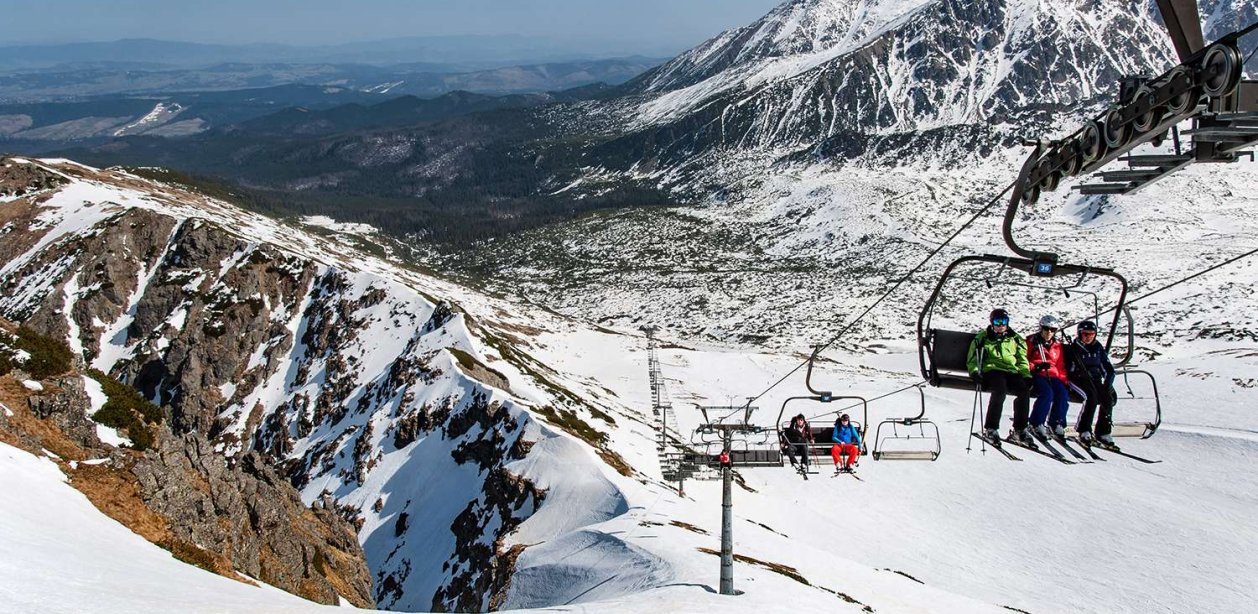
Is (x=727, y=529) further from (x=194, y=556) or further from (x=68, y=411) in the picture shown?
(x=68, y=411)

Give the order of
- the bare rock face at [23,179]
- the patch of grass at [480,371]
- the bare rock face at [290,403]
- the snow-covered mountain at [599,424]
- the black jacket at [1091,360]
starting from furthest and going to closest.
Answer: the bare rock face at [23,179], the patch of grass at [480,371], the snow-covered mountain at [599,424], the bare rock face at [290,403], the black jacket at [1091,360]

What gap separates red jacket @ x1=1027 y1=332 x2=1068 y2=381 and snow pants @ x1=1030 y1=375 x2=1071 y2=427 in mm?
158

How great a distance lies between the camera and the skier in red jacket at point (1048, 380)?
18.6 metres

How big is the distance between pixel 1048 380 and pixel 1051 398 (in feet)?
1.54

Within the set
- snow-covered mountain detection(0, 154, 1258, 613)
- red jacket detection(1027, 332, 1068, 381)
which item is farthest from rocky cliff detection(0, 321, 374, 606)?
red jacket detection(1027, 332, 1068, 381)

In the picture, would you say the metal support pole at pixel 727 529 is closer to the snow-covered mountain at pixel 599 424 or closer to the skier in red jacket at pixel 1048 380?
the snow-covered mountain at pixel 599 424

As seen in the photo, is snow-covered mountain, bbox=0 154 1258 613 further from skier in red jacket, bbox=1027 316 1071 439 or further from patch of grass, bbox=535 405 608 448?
skier in red jacket, bbox=1027 316 1071 439

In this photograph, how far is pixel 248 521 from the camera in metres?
29.9

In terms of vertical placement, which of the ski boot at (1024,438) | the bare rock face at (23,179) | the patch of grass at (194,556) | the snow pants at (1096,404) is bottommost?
the patch of grass at (194,556)

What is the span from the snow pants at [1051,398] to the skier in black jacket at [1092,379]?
444 millimetres

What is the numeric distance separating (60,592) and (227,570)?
8.67 metres

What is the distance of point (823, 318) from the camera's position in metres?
136

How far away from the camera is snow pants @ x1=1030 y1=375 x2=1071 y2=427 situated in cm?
1861

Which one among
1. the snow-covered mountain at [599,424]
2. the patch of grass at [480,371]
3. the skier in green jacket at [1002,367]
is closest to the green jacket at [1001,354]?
the skier in green jacket at [1002,367]
